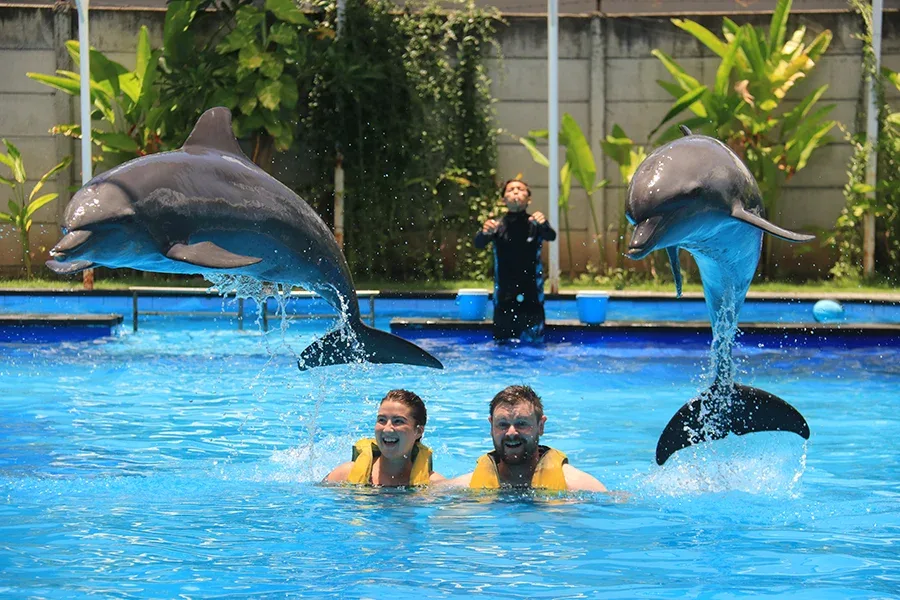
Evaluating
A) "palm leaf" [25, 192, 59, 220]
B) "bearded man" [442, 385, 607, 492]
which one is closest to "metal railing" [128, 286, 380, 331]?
"palm leaf" [25, 192, 59, 220]

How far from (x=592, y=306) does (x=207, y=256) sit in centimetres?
694

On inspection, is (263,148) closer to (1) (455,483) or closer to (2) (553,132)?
(2) (553,132)

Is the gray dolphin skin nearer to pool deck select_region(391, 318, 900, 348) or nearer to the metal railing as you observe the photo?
pool deck select_region(391, 318, 900, 348)

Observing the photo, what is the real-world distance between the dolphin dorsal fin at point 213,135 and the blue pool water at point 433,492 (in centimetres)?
171

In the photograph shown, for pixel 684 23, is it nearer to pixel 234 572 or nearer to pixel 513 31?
pixel 513 31

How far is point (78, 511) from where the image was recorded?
636 cm

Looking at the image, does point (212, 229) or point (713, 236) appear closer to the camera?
point (713, 236)

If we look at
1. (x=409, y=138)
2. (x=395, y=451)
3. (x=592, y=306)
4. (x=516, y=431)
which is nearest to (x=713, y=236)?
(x=516, y=431)

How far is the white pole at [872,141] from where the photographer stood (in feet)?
49.3

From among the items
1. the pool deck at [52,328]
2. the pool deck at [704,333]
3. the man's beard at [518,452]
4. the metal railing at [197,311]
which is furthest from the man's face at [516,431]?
the pool deck at [52,328]

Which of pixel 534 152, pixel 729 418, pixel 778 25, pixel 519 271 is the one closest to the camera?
pixel 729 418

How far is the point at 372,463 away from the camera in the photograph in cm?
645

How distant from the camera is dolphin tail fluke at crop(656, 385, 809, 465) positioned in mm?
5926

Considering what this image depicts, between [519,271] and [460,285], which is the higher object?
[519,271]
